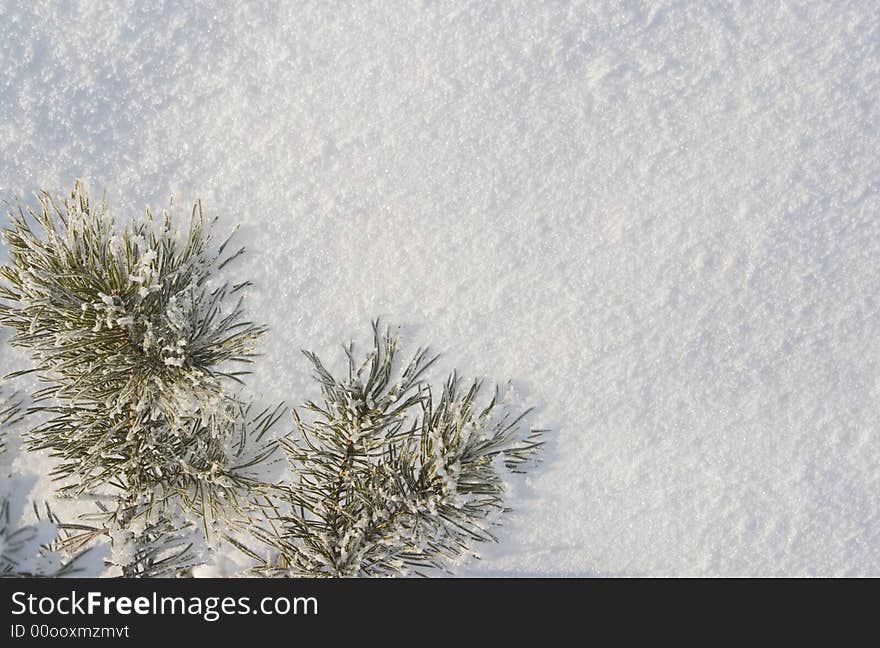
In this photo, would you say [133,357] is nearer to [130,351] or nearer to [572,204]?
[130,351]

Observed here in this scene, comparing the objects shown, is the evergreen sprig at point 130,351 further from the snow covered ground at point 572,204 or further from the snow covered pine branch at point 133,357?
the snow covered ground at point 572,204

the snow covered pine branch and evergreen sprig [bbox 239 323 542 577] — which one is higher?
the snow covered pine branch

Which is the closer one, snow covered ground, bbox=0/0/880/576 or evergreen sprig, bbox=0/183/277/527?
evergreen sprig, bbox=0/183/277/527

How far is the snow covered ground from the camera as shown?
1.42m

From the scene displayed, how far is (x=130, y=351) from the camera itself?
102 cm

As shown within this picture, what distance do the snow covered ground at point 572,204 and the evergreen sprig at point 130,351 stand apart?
11.5 inches

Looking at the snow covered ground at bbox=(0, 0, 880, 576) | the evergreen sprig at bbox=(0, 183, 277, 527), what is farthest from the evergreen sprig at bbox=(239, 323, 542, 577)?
the snow covered ground at bbox=(0, 0, 880, 576)

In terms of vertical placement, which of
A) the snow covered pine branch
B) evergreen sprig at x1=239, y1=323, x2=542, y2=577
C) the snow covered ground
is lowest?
evergreen sprig at x1=239, y1=323, x2=542, y2=577

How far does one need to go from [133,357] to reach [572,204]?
901mm

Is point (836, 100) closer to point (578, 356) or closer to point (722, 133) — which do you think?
point (722, 133)

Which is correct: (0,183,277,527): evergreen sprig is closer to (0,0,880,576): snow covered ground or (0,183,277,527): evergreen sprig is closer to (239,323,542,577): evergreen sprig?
(239,323,542,577): evergreen sprig

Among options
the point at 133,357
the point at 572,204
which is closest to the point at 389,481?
the point at 133,357

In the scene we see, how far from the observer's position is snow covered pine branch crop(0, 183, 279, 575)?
0.99 m
